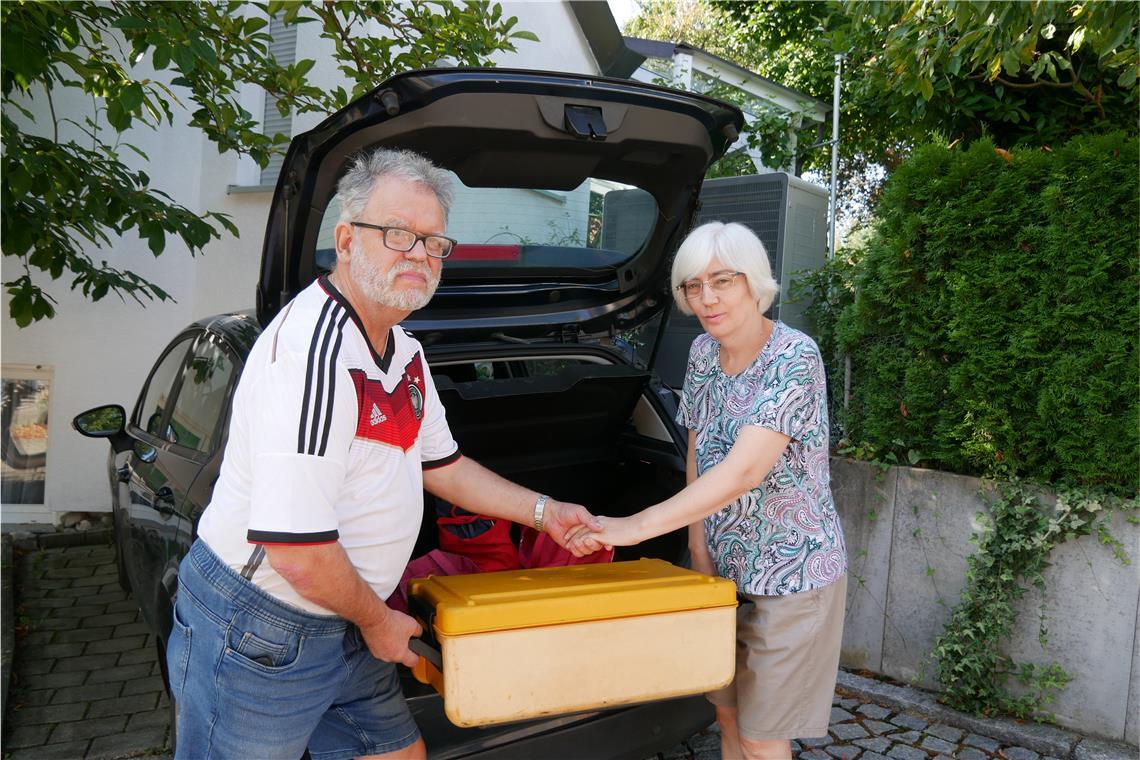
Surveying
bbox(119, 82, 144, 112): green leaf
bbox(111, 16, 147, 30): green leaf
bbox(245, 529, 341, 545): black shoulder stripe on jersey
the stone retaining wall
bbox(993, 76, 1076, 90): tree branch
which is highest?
bbox(993, 76, 1076, 90): tree branch

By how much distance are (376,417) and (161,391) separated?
8.52ft

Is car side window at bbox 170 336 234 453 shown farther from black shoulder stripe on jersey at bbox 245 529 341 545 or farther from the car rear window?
black shoulder stripe on jersey at bbox 245 529 341 545

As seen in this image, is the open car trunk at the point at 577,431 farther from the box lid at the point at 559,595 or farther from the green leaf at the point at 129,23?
the green leaf at the point at 129,23

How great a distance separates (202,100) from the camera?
147 inches

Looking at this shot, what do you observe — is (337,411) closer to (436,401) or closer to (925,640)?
(436,401)

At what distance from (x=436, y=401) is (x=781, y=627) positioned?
106 centimetres

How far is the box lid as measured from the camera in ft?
5.99

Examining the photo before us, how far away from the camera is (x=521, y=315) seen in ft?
10.2

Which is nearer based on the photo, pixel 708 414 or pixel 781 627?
pixel 781 627

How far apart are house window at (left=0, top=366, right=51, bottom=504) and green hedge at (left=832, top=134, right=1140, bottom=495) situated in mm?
5626

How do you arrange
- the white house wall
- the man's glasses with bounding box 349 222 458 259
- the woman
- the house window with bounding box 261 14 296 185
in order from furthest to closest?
the house window with bounding box 261 14 296 185
the white house wall
the woman
the man's glasses with bounding box 349 222 458 259

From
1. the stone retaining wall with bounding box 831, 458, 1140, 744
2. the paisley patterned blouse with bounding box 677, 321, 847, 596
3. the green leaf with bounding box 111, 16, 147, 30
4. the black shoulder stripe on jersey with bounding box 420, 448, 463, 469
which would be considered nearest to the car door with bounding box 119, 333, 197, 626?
the black shoulder stripe on jersey with bounding box 420, 448, 463, 469

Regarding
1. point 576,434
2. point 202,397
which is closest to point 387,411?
→ point 576,434

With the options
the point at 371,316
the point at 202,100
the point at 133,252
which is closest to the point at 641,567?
the point at 371,316
